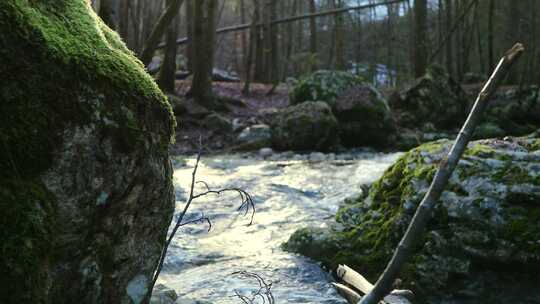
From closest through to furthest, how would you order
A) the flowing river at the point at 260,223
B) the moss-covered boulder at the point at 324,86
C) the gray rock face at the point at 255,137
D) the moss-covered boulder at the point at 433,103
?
1. the flowing river at the point at 260,223
2. the gray rock face at the point at 255,137
3. the moss-covered boulder at the point at 324,86
4. the moss-covered boulder at the point at 433,103

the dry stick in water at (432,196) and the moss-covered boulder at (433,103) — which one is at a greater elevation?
the dry stick in water at (432,196)

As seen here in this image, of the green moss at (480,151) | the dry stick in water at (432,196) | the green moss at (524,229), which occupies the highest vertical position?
the dry stick in water at (432,196)

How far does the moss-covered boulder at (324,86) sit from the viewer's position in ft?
46.6

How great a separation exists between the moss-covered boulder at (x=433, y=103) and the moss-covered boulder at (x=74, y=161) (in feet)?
43.4

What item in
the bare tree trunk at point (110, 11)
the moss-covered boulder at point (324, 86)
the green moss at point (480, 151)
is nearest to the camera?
the green moss at point (480, 151)

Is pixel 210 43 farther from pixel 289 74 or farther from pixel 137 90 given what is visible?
pixel 289 74

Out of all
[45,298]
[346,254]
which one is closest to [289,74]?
[346,254]

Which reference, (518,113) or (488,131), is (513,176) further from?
(518,113)

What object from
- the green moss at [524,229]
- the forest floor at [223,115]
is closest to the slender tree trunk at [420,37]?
the forest floor at [223,115]

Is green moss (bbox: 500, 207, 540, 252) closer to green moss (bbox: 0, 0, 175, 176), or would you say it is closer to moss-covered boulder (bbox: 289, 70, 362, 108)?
green moss (bbox: 0, 0, 175, 176)

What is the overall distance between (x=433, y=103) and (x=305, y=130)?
4949mm

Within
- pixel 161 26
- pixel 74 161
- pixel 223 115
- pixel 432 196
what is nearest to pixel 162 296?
pixel 74 161

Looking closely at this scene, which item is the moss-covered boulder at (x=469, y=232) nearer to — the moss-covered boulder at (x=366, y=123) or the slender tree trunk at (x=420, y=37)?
the moss-covered boulder at (x=366, y=123)

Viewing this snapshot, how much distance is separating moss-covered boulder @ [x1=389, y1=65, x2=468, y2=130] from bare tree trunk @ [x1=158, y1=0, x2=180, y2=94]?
6.31m
